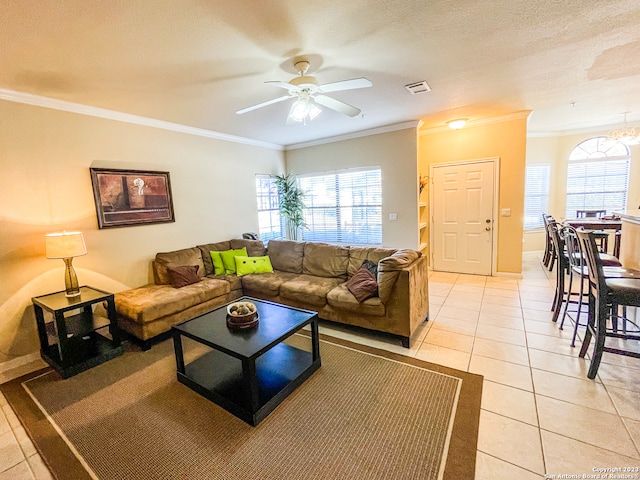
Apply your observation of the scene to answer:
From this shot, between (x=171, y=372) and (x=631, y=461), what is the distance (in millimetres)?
3219

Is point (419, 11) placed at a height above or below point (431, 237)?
above

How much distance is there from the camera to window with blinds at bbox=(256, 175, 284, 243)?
5672 millimetres

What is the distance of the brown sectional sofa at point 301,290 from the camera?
9.42ft

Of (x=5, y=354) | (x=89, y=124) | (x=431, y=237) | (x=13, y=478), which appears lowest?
(x=13, y=478)

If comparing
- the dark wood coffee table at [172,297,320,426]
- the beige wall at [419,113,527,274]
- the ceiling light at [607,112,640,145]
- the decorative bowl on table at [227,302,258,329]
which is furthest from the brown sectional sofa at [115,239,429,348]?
the ceiling light at [607,112,640,145]

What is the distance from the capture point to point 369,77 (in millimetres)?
2834

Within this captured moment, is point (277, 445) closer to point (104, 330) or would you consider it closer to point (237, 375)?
point (237, 375)

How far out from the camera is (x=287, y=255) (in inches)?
175

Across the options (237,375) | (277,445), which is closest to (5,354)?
(237,375)

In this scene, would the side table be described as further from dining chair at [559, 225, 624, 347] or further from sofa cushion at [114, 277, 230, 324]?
dining chair at [559, 225, 624, 347]

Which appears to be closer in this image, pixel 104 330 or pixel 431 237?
pixel 104 330

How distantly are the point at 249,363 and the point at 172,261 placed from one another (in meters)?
2.55

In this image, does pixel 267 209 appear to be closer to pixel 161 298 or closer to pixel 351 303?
pixel 161 298

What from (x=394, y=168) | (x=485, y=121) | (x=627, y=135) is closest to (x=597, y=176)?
(x=627, y=135)
